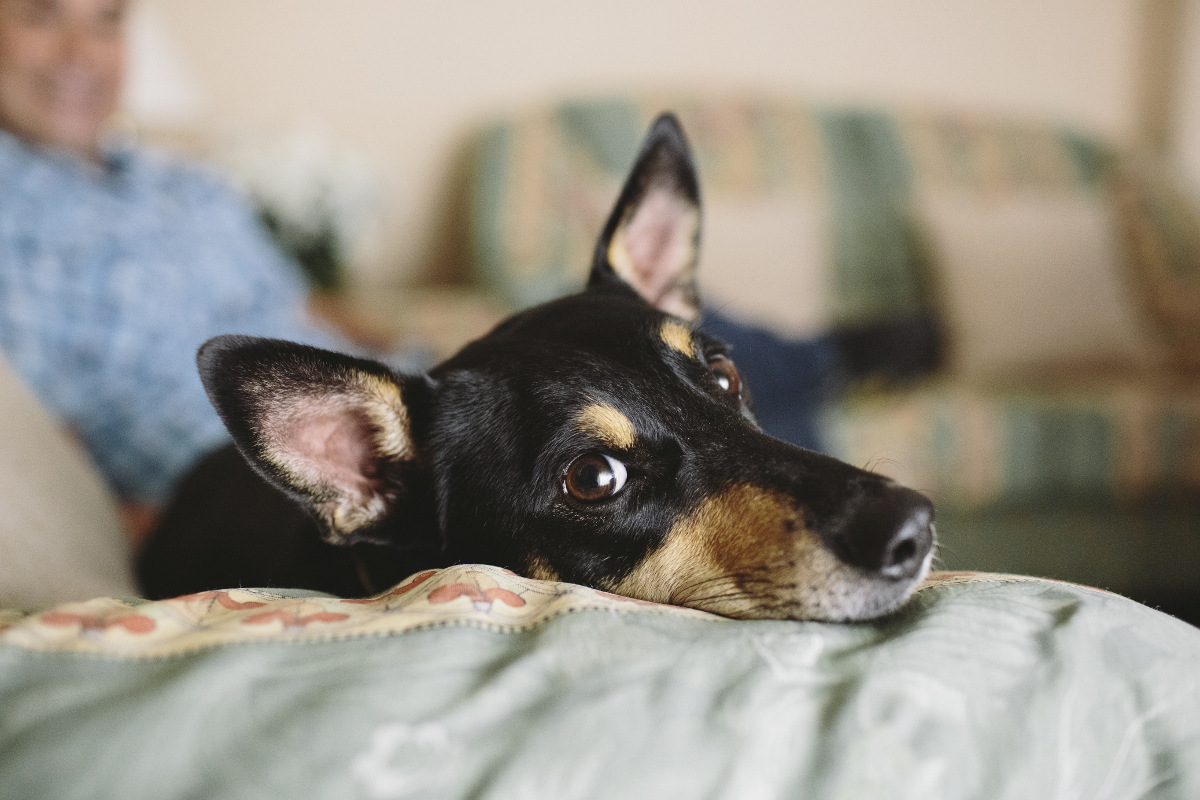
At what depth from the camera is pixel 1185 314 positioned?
3.21m

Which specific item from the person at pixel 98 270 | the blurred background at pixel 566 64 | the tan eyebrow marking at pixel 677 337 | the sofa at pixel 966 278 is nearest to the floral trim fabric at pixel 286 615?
the tan eyebrow marking at pixel 677 337

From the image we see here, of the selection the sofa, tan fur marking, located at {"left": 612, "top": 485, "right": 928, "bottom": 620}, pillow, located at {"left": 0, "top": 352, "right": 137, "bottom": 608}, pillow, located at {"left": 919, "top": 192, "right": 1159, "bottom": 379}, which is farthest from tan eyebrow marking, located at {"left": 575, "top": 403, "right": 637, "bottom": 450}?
pillow, located at {"left": 919, "top": 192, "right": 1159, "bottom": 379}

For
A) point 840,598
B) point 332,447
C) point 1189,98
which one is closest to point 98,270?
point 332,447

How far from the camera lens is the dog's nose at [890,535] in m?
0.79

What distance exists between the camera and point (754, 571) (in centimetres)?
88

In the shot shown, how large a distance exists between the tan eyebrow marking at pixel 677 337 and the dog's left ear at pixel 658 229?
0.27 meters

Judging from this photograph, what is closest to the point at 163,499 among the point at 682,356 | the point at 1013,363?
the point at 682,356

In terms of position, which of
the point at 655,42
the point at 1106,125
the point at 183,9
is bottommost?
the point at 1106,125

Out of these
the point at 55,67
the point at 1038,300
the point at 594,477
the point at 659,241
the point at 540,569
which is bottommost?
the point at 1038,300

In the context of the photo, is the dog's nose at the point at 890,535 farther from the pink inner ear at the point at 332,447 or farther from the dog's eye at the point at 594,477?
the pink inner ear at the point at 332,447

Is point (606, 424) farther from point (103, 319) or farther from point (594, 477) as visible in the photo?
point (103, 319)

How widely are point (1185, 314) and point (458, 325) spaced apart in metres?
3.06

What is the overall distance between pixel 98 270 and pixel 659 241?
148 cm

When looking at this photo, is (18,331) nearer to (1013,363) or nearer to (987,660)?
(987,660)
